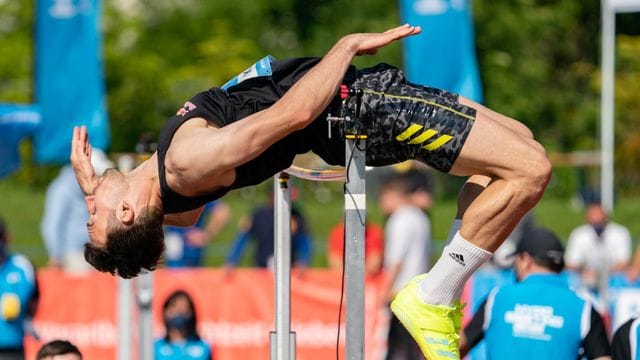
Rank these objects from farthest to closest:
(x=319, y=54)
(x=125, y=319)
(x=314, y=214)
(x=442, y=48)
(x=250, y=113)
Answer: (x=319, y=54)
(x=314, y=214)
(x=442, y=48)
(x=125, y=319)
(x=250, y=113)

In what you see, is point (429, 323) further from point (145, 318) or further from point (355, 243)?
point (145, 318)

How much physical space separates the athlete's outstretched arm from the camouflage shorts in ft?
0.65

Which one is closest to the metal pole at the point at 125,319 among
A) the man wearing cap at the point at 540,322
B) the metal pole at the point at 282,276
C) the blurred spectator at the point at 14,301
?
the blurred spectator at the point at 14,301

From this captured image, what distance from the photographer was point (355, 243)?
472 centimetres

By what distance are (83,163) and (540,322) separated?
259 centimetres

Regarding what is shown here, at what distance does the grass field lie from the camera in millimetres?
22734

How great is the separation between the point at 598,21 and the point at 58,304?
2517 cm

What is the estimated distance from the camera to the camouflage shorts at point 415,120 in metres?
4.91


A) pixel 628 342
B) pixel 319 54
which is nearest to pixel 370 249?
pixel 628 342

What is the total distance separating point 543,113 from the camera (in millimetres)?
31391

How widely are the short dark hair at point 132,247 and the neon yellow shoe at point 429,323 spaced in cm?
100

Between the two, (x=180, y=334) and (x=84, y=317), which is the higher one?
(x=180, y=334)

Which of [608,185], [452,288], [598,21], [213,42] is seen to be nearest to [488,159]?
[452,288]

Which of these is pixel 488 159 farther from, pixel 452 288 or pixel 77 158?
pixel 77 158
